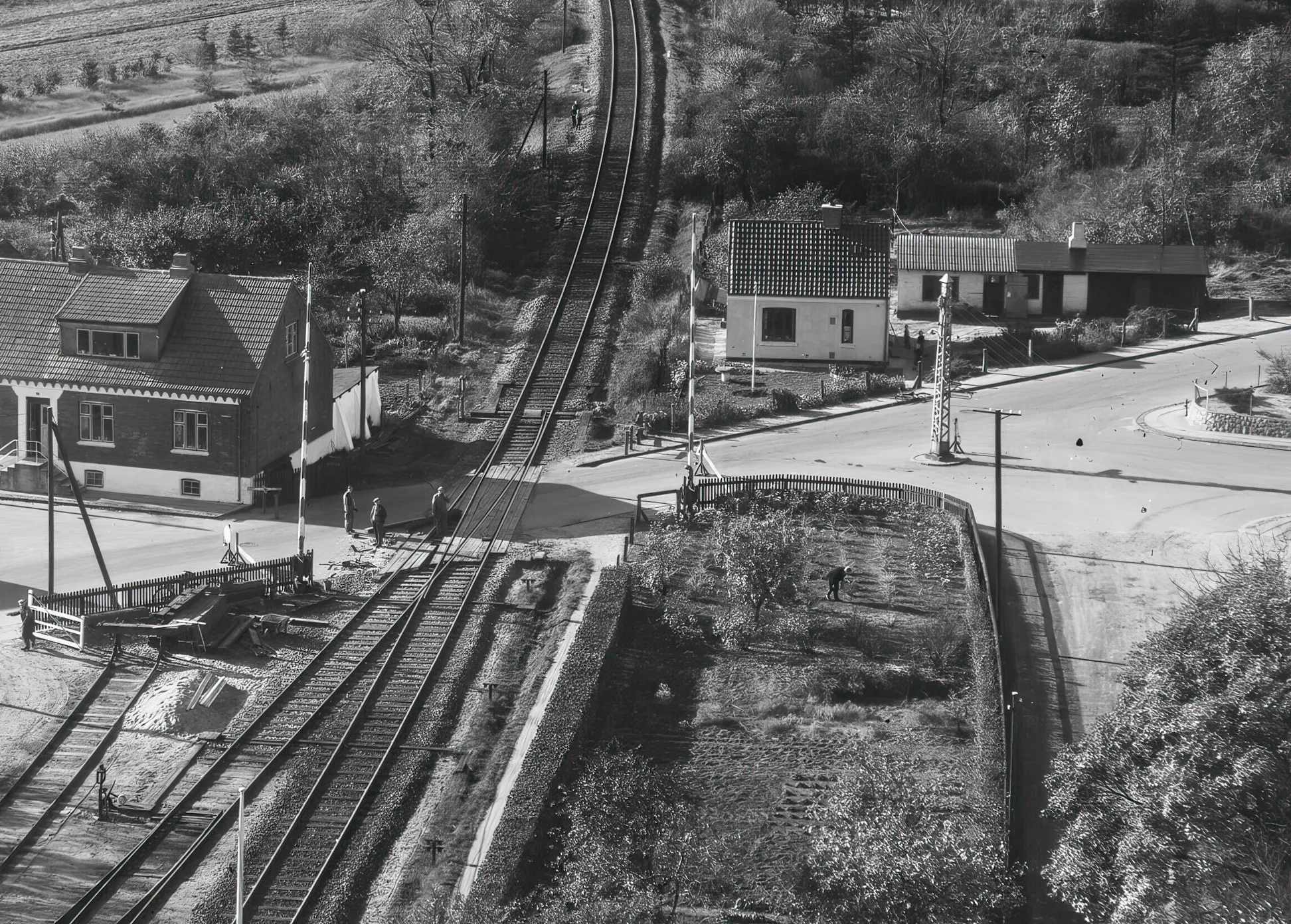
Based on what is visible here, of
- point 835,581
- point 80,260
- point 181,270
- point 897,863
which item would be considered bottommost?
point 897,863

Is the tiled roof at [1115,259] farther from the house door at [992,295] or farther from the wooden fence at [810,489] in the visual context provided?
the wooden fence at [810,489]

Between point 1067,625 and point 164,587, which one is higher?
point 164,587

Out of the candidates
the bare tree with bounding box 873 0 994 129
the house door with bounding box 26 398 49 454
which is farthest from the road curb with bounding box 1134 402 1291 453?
the bare tree with bounding box 873 0 994 129

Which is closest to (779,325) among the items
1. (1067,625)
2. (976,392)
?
(976,392)

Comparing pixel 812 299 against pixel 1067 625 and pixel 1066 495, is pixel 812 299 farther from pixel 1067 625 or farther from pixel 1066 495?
pixel 1067 625

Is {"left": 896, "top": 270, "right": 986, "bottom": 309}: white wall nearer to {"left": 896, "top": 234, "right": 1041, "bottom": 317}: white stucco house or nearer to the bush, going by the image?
{"left": 896, "top": 234, "right": 1041, "bottom": 317}: white stucco house
